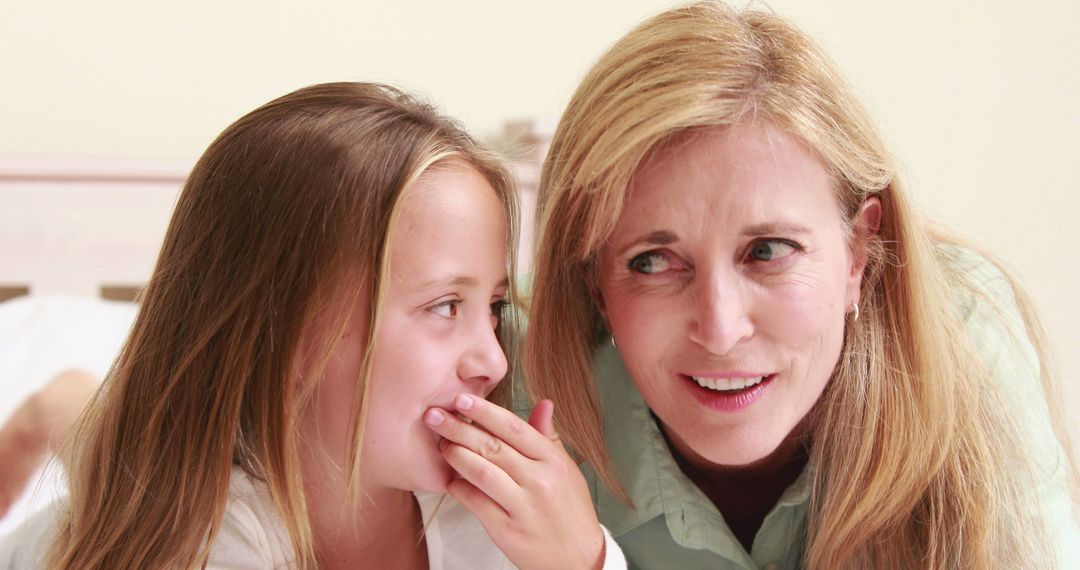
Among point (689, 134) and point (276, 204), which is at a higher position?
point (689, 134)

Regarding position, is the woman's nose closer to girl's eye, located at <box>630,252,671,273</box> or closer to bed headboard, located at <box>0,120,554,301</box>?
girl's eye, located at <box>630,252,671,273</box>

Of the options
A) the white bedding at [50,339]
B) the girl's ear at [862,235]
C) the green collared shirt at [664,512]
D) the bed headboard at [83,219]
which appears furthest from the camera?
the bed headboard at [83,219]

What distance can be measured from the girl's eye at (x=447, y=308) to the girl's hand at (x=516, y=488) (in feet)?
0.28

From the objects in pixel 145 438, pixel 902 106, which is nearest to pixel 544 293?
pixel 145 438

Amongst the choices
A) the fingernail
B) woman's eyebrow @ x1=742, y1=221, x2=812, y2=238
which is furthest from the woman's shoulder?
woman's eyebrow @ x1=742, y1=221, x2=812, y2=238

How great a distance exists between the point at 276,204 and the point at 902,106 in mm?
1638

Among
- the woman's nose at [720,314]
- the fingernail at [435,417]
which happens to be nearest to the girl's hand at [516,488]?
the fingernail at [435,417]

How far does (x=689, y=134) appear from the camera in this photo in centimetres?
110

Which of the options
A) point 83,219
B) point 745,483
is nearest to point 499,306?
point 745,483

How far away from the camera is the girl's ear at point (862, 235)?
3.94 ft

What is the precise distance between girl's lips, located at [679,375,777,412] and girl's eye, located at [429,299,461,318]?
27cm

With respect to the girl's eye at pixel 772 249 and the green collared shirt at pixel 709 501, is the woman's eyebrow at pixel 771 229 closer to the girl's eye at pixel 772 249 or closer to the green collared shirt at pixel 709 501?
the girl's eye at pixel 772 249

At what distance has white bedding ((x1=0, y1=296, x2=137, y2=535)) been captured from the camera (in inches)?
66.9

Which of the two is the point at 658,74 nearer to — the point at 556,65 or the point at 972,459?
the point at 972,459
